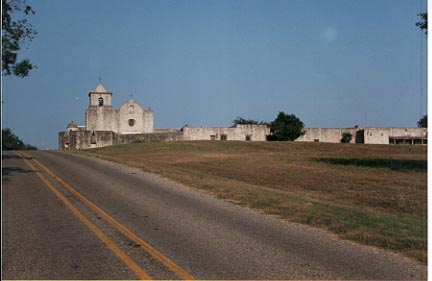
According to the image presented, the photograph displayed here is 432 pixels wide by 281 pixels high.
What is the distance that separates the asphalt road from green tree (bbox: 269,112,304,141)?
6907 centimetres

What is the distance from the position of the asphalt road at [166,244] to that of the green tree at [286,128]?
69.1 m

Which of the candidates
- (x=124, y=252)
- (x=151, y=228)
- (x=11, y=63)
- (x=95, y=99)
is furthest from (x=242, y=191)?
(x=95, y=99)

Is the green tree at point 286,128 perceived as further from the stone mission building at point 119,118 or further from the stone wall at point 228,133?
the stone mission building at point 119,118

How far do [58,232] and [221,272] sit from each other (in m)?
4.25

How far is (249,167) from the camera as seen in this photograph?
117ft

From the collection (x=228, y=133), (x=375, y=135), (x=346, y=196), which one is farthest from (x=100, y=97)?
(x=346, y=196)

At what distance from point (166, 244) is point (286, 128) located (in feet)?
249

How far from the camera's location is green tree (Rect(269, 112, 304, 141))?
8494cm

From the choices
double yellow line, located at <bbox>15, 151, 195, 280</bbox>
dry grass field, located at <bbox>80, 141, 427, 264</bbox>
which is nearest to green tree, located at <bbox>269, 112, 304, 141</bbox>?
dry grass field, located at <bbox>80, 141, 427, 264</bbox>

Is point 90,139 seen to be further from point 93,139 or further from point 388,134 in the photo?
point 388,134

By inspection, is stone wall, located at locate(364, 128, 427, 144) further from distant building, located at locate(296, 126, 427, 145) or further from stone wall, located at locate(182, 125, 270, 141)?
stone wall, located at locate(182, 125, 270, 141)

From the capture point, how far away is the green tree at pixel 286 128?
84938 millimetres

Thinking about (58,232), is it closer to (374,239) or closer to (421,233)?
(374,239)

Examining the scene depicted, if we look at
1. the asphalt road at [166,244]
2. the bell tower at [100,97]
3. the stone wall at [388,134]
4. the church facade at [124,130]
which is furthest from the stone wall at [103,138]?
the asphalt road at [166,244]
